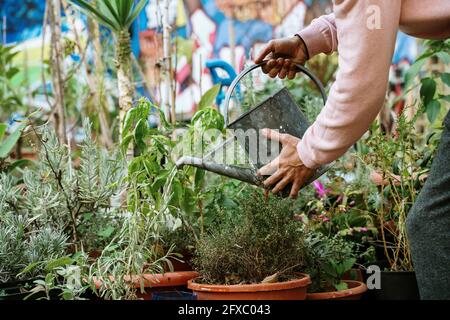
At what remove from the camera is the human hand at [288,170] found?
1.97m

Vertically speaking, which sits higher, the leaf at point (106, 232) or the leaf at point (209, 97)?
the leaf at point (209, 97)

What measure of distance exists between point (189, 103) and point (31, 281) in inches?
224

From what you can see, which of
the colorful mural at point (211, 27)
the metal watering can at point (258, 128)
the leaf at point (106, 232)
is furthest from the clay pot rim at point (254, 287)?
the colorful mural at point (211, 27)

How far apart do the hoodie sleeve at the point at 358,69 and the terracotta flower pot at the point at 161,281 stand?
2.92 feet

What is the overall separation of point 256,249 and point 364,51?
900 millimetres

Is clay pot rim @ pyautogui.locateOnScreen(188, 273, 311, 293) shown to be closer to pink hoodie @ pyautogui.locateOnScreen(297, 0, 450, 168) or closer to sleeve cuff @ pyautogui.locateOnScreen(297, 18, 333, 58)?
pink hoodie @ pyautogui.locateOnScreen(297, 0, 450, 168)

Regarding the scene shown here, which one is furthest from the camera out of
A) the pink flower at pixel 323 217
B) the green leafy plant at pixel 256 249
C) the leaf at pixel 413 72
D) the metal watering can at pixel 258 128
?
the leaf at pixel 413 72

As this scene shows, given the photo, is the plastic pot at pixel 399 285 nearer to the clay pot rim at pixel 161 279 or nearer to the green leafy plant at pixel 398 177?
the green leafy plant at pixel 398 177

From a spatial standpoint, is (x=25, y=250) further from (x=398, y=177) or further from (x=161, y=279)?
(x=398, y=177)

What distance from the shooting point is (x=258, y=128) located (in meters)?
2.20

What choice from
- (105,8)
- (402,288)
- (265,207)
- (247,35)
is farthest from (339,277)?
(247,35)

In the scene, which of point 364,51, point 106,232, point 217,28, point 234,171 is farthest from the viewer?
point 217,28

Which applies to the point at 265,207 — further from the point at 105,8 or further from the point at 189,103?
the point at 189,103

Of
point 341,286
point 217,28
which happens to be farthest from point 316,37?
point 217,28
